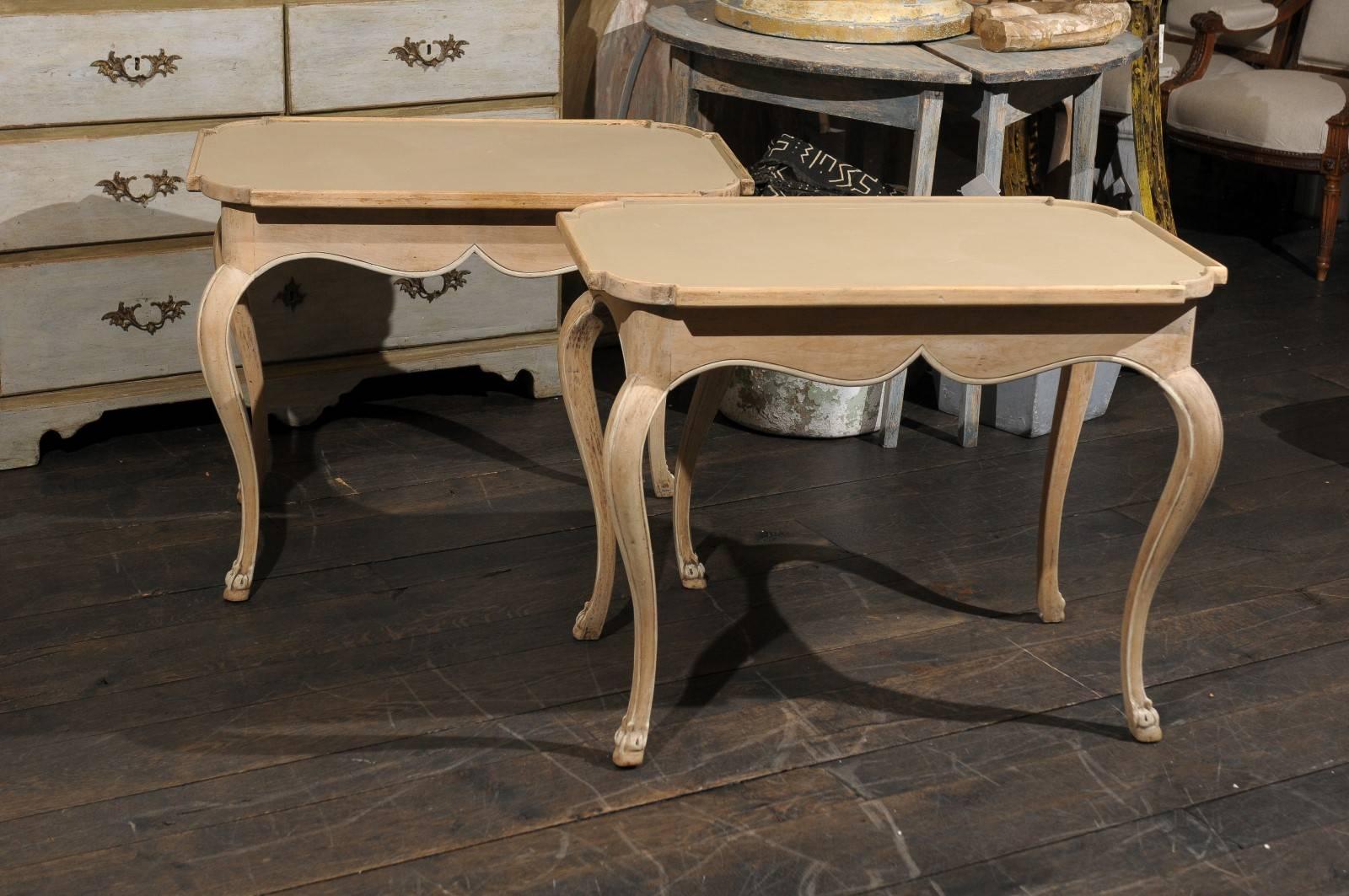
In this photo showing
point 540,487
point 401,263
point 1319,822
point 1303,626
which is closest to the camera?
point 1319,822

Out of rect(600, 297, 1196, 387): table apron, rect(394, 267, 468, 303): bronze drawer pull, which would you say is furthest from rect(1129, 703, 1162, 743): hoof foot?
rect(394, 267, 468, 303): bronze drawer pull

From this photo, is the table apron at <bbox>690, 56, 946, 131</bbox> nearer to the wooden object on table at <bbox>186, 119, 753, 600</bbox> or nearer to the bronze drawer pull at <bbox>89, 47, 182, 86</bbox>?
the wooden object on table at <bbox>186, 119, 753, 600</bbox>

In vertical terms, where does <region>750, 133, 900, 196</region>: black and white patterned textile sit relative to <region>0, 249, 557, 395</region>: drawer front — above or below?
above

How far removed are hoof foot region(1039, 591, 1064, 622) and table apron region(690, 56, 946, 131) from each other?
3.24 ft

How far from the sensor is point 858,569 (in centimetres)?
259

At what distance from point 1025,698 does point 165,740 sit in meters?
1.25

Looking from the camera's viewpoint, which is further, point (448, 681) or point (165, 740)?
point (448, 681)

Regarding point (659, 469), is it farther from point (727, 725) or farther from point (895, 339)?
point (895, 339)

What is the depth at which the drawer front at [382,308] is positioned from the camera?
9.94ft

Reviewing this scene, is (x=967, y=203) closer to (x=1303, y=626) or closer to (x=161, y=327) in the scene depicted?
(x=1303, y=626)

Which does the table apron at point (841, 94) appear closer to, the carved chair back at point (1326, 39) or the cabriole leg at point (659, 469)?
the cabriole leg at point (659, 469)

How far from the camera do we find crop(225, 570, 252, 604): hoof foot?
95.2 inches

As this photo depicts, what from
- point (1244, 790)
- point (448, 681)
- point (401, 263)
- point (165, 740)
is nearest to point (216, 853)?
point (165, 740)

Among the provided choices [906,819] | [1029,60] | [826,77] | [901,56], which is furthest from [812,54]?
[906,819]
